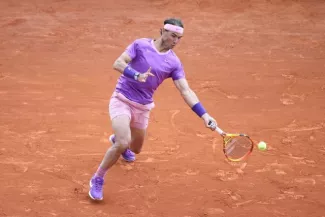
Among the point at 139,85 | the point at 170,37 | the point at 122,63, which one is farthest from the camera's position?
the point at 139,85

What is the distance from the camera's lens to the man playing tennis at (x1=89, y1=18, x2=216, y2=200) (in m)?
5.97

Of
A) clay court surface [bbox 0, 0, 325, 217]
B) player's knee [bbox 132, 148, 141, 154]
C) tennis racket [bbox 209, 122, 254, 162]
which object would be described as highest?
tennis racket [bbox 209, 122, 254, 162]

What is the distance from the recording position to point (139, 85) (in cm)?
620

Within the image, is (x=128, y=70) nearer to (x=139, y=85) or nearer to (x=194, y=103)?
(x=139, y=85)

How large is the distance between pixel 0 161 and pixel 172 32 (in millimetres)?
2958

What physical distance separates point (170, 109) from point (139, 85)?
2.74 meters

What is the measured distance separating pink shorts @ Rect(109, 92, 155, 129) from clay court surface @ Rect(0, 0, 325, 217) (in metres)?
0.88

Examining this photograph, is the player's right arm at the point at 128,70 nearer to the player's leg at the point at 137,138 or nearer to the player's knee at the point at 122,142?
the player's knee at the point at 122,142

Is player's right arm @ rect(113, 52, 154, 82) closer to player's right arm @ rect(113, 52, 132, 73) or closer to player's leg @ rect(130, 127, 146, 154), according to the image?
player's right arm @ rect(113, 52, 132, 73)

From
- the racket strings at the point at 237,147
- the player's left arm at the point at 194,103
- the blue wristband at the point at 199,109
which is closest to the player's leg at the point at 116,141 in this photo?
the player's left arm at the point at 194,103

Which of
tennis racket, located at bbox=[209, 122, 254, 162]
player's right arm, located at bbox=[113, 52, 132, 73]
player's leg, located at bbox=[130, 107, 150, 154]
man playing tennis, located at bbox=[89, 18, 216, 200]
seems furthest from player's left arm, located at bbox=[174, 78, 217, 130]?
player's right arm, located at bbox=[113, 52, 132, 73]

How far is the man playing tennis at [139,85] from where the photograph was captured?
19.6 feet

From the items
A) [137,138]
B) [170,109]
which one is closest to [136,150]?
[137,138]

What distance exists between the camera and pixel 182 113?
8.77 metres
